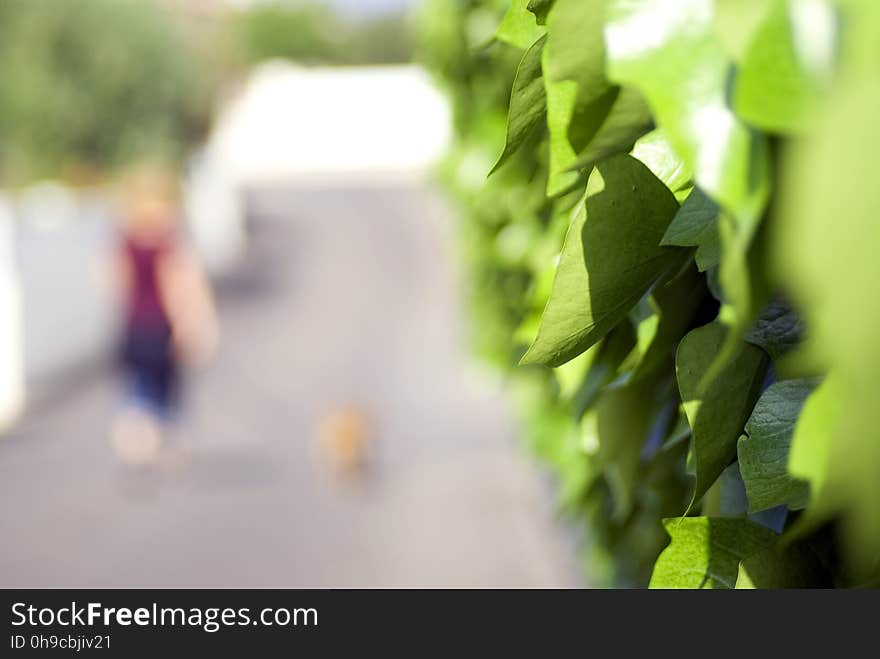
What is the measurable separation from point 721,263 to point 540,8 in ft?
1.01

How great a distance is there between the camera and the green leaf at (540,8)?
2.65ft

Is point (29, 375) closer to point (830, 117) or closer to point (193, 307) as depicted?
point (193, 307)

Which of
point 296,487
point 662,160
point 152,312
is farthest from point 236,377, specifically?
point 662,160

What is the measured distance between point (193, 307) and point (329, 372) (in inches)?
149

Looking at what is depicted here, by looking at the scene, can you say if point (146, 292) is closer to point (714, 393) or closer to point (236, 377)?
point (236, 377)

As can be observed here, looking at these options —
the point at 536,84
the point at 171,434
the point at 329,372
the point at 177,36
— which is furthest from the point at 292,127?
the point at 536,84

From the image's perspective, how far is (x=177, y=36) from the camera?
29031mm

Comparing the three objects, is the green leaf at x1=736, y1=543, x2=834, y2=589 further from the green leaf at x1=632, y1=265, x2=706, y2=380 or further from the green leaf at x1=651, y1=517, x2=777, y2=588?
the green leaf at x1=632, y1=265, x2=706, y2=380

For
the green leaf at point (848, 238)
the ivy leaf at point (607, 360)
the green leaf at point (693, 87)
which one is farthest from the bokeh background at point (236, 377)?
the green leaf at point (848, 238)

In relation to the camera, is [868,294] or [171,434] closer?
[868,294]

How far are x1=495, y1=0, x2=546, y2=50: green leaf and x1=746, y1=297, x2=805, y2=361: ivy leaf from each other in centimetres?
29

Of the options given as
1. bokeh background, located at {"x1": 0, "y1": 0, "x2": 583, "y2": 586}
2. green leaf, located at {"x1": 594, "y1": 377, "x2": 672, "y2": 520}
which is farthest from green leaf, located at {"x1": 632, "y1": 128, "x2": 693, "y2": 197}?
bokeh background, located at {"x1": 0, "y1": 0, "x2": 583, "y2": 586}

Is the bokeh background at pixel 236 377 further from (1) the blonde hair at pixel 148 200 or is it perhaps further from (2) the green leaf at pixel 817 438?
(2) the green leaf at pixel 817 438

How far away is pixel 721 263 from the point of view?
614 mm
